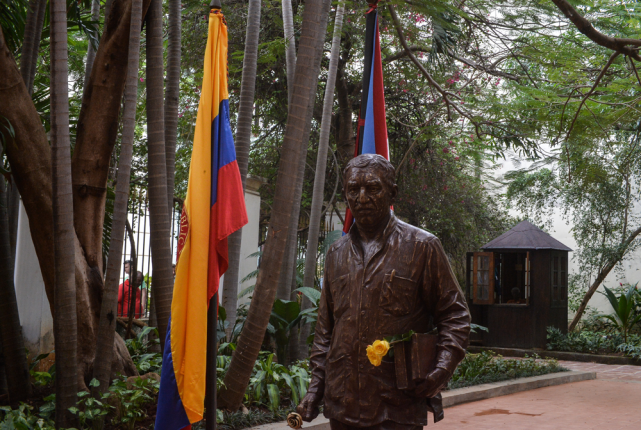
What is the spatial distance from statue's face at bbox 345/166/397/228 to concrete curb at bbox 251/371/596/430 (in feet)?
10.3

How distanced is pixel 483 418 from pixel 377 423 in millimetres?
4695

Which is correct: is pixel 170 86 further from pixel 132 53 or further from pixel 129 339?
pixel 129 339

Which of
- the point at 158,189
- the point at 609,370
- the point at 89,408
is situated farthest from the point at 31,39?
the point at 609,370

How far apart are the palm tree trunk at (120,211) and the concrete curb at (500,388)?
1542 millimetres

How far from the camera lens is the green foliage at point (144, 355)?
5.85 meters

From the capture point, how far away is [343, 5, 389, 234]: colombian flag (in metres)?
5.51

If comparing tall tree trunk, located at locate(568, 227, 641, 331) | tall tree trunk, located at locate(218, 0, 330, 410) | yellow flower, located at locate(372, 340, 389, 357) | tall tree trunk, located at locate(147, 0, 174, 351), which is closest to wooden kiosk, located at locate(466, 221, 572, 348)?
tall tree trunk, located at locate(568, 227, 641, 331)

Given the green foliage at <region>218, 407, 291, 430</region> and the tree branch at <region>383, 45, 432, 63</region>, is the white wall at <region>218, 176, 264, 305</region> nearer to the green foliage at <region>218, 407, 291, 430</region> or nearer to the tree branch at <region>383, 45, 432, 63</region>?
the tree branch at <region>383, 45, 432, 63</region>

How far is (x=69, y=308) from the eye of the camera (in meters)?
4.25

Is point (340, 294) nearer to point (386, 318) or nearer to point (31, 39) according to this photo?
point (386, 318)

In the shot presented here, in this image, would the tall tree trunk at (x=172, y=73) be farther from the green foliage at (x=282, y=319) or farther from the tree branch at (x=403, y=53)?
the tree branch at (x=403, y=53)

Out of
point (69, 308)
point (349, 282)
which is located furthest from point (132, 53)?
point (349, 282)

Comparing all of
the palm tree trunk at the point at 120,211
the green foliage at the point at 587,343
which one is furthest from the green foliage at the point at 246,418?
the green foliage at the point at 587,343

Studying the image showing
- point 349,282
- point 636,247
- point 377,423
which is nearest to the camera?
point 377,423
